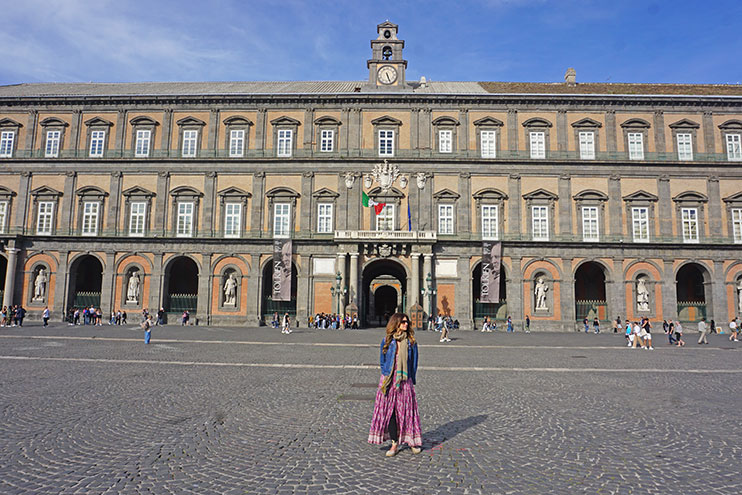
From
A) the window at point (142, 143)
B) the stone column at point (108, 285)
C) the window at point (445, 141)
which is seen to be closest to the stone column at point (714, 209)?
the window at point (445, 141)

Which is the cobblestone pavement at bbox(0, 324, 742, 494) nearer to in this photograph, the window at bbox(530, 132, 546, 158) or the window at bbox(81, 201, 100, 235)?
the window at bbox(530, 132, 546, 158)

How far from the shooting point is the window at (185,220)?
3666 centimetres

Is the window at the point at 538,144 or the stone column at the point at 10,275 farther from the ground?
the window at the point at 538,144

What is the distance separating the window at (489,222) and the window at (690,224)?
1418 centimetres

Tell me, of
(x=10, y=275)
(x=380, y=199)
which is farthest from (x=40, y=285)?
(x=380, y=199)

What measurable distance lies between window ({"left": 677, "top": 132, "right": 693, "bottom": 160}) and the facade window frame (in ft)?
45.2

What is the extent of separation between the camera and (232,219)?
36.7 metres

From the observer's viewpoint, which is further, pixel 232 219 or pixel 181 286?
pixel 181 286

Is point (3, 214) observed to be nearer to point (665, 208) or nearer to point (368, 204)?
point (368, 204)

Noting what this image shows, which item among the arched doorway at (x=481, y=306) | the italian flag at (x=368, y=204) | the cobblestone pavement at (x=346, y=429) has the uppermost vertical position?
the italian flag at (x=368, y=204)

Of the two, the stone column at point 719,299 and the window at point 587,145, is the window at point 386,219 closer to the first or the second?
the window at point 587,145

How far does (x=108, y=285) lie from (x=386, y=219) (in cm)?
2210

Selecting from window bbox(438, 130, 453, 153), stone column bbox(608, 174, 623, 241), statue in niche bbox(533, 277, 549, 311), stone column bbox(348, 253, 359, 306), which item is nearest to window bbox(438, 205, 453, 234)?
window bbox(438, 130, 453, 153)

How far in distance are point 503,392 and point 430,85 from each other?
37.6m
